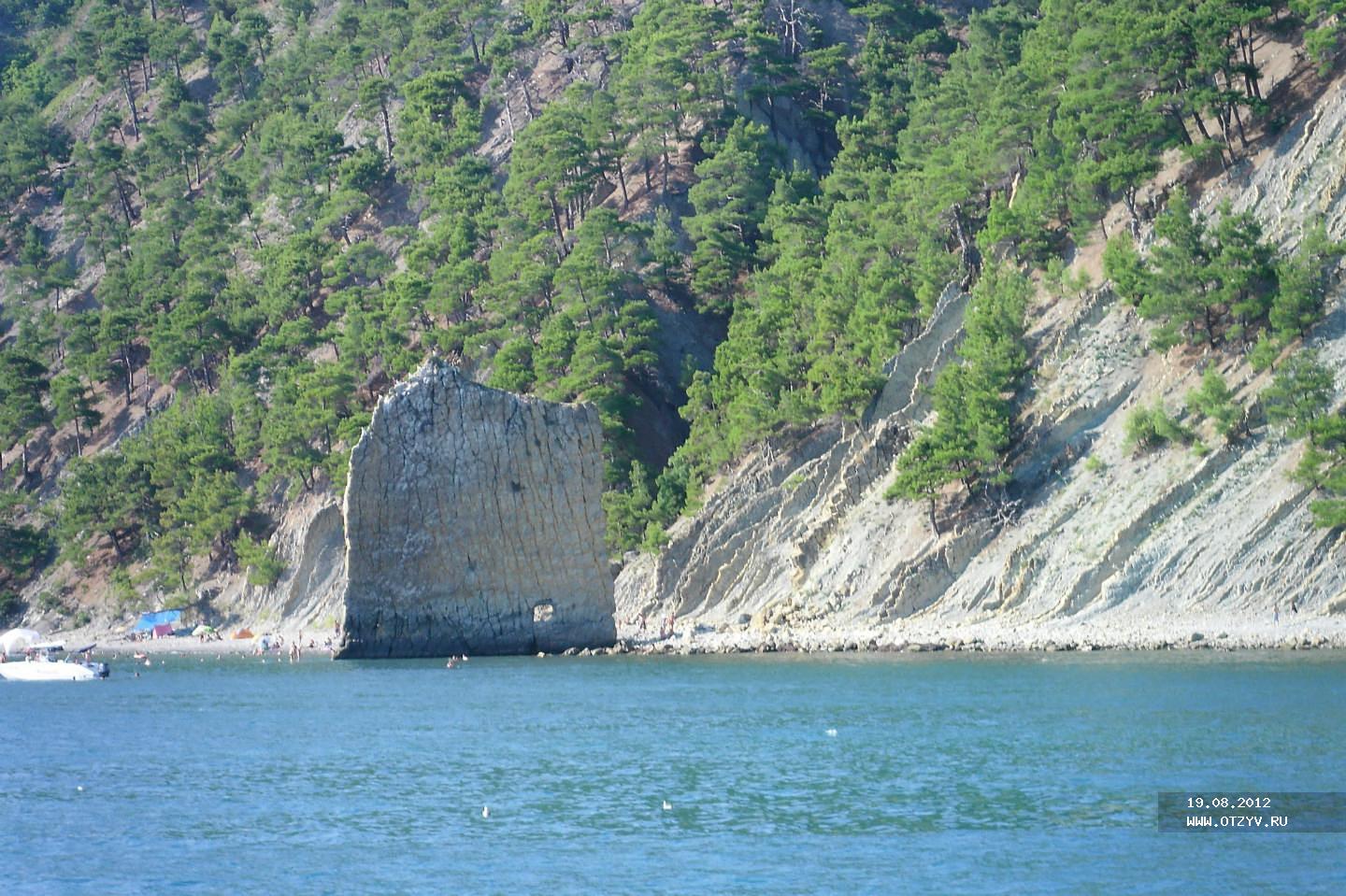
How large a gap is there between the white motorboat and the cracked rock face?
12.7 m

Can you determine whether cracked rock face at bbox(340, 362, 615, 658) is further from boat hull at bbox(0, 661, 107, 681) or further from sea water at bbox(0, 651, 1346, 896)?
boat hull at bbox(0, 661, 107, 681)

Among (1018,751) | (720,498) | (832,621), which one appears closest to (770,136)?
(720,498)

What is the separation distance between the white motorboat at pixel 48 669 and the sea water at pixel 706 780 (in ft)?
47.9

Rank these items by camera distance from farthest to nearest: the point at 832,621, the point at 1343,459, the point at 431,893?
Result: the point at 832,621 → the point at 1343,459 → the point at 431,893

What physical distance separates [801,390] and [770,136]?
27032mm

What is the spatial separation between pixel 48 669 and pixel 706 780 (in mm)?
41257

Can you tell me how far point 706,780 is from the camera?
32.5 meters

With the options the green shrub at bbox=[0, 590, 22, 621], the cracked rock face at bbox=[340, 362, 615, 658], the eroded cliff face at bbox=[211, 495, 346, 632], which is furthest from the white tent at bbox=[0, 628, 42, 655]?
the cracked rock face at bbox=[340, 362, 615, 658]

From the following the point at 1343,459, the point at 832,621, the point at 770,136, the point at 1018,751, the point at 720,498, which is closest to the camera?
the point at 1018,751

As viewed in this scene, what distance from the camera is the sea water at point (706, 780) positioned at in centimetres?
2489

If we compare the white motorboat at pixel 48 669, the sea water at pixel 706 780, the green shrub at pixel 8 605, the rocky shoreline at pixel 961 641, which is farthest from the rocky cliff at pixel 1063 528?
the green shrub at pixel 8 605

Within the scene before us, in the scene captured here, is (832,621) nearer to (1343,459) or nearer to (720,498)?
(720,498)

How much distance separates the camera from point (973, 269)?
217ft

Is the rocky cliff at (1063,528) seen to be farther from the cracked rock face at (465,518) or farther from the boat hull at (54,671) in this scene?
the boat hull at (54,671)
